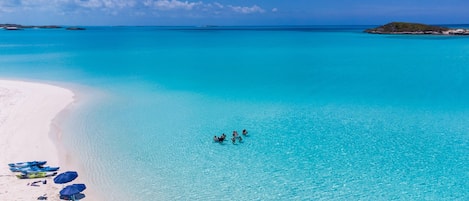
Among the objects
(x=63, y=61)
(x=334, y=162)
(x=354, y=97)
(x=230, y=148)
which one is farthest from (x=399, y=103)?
(x=63, y=61)

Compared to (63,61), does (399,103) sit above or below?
below

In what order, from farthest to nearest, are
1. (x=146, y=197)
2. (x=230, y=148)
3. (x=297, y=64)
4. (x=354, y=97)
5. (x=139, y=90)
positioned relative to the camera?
(x=297, y=64)
(x=139, y=90)
(x=354, y=97)
(x=230, y=148)
(x=146, y=197)

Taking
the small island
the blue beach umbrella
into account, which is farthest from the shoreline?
the small island

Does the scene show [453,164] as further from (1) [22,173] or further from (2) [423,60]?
(2) [423,60]

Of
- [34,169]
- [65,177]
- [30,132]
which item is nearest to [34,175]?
[34,169]

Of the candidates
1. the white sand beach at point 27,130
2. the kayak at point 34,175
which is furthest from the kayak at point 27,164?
the kayak at point 34,175

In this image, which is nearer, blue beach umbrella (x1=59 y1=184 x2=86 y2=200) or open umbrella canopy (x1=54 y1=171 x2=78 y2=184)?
blue beach umbrella (x1=59 y1=184 x2=86 y2=200)

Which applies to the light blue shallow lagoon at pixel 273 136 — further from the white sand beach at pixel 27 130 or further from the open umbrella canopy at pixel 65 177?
the white sand beach at pixel 27 130

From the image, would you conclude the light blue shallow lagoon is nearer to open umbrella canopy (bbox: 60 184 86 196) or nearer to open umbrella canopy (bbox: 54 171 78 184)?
open umbrella canopy (bbox: 54 171 78 184)
